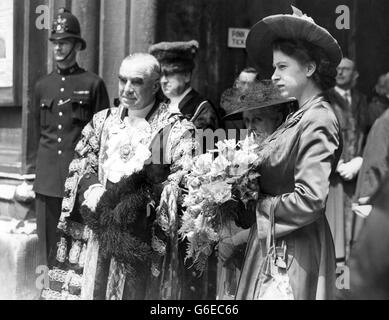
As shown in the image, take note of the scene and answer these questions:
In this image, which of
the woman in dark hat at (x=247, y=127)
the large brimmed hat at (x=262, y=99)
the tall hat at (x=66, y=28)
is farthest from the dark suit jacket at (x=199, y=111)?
the tall hat at (x=66, y=28)

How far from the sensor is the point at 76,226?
464 centimetres

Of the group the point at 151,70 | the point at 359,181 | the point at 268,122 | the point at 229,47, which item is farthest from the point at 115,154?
the point at 229,47

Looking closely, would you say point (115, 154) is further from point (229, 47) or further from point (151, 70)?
point (229, 47)

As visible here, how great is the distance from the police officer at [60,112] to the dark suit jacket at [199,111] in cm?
67

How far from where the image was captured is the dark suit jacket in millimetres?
4973

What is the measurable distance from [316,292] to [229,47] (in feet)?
11.5

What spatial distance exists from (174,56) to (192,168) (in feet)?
5.75

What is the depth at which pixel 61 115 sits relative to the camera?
5445 mm

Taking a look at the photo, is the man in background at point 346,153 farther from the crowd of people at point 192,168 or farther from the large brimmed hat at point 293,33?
the large brimmed hat at point 293,33

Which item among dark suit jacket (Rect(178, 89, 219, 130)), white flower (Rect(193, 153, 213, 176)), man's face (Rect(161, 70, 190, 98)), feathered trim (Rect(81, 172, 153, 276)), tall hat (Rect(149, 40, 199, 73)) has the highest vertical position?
tall hat (Rect(149, 40, 199, 73))

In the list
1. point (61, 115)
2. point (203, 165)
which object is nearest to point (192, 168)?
point (203, 165)

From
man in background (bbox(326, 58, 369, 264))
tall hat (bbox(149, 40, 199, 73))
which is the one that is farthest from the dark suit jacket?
man in background (bbox(326, 58, 369, 264))

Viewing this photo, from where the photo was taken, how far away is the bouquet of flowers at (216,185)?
339cm

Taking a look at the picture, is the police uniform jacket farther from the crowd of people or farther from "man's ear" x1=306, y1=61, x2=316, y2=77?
"man's ear" x1=306, y1=61, x2=316, y2=77
